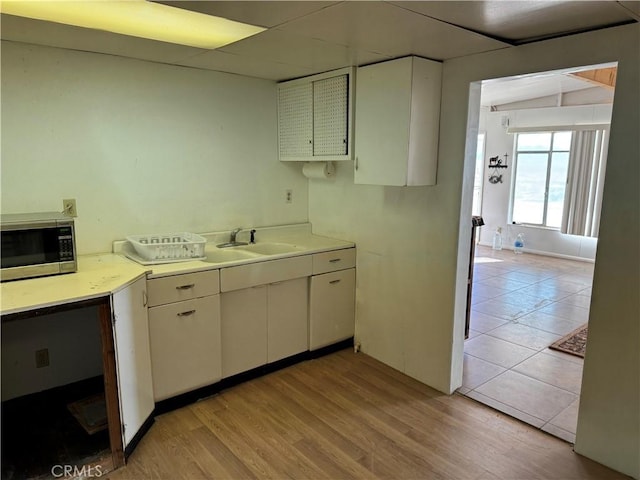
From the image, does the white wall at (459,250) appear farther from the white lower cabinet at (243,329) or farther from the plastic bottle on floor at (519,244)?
the plastic bottle on floor at (519,244)

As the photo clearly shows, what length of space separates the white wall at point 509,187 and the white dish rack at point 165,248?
6.15 m

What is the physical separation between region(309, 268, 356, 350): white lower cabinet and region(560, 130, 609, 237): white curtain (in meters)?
4.95

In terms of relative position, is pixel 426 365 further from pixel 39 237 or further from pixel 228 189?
pixel 39 237

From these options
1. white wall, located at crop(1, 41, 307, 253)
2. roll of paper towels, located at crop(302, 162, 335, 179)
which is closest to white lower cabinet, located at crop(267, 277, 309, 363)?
white wall, located at crop(1, 41, 307, 253)

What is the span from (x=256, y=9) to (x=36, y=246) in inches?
61.7

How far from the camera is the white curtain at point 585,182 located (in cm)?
646

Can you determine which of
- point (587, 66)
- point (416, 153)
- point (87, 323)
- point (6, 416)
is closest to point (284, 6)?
point (416, 153)

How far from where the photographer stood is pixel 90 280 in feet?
7.12

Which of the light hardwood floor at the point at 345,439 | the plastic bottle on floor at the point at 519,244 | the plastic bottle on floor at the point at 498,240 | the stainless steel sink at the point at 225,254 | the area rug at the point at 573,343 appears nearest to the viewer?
the light hardwood floor at the point at 345,439

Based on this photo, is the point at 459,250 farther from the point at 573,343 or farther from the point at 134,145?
the point at 134,145

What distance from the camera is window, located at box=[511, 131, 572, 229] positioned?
7000 mm

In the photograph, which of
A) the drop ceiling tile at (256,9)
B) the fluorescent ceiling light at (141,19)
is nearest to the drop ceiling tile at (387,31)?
the drop ceiling tile at (256,9)

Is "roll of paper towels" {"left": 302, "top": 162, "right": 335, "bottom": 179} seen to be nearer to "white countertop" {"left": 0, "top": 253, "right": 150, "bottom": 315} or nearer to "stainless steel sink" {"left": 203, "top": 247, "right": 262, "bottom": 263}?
"stainless steel sink" {"left": 203, "top": 247, "right": 262, "bottom": 263}

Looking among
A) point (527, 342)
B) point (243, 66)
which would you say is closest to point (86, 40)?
point (243, 66)
